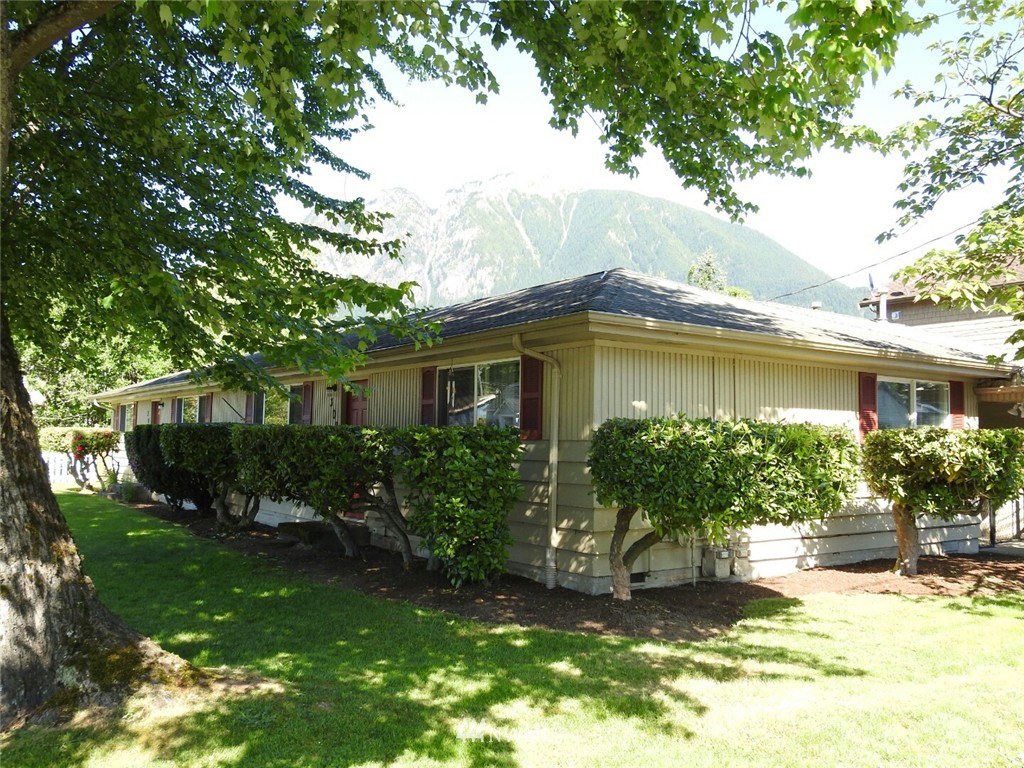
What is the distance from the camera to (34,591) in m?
3.81

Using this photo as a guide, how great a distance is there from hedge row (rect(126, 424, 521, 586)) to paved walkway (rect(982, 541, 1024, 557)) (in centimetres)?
836

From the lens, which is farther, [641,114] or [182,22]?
[182,22]

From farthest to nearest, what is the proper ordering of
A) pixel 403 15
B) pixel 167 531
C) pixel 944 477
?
pixel 167 531 → pixel 944 477 → pixel 403 15

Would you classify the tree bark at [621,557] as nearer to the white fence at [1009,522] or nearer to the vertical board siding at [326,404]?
the vertical board siding at [326,404]

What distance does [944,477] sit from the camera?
7.75 m

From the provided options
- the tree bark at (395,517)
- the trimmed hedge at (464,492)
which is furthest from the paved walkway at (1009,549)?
the tree bark at (395,517)

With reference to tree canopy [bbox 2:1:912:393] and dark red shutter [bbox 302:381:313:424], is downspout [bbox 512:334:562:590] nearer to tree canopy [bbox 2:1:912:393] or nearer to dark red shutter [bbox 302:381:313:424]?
tree canopy [bbox 2:1:912:393]

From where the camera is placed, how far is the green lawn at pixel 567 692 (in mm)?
3500

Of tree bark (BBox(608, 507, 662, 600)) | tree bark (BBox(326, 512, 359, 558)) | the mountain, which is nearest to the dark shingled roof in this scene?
tree bark (BBox(608, 507, 662, 600))

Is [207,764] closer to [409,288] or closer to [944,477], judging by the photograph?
[409,288]

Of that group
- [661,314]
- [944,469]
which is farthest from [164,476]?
[944,469]

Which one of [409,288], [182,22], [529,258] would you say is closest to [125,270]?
[182,22]

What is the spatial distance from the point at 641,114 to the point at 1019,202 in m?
7.39

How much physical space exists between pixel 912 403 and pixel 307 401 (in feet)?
33.5
